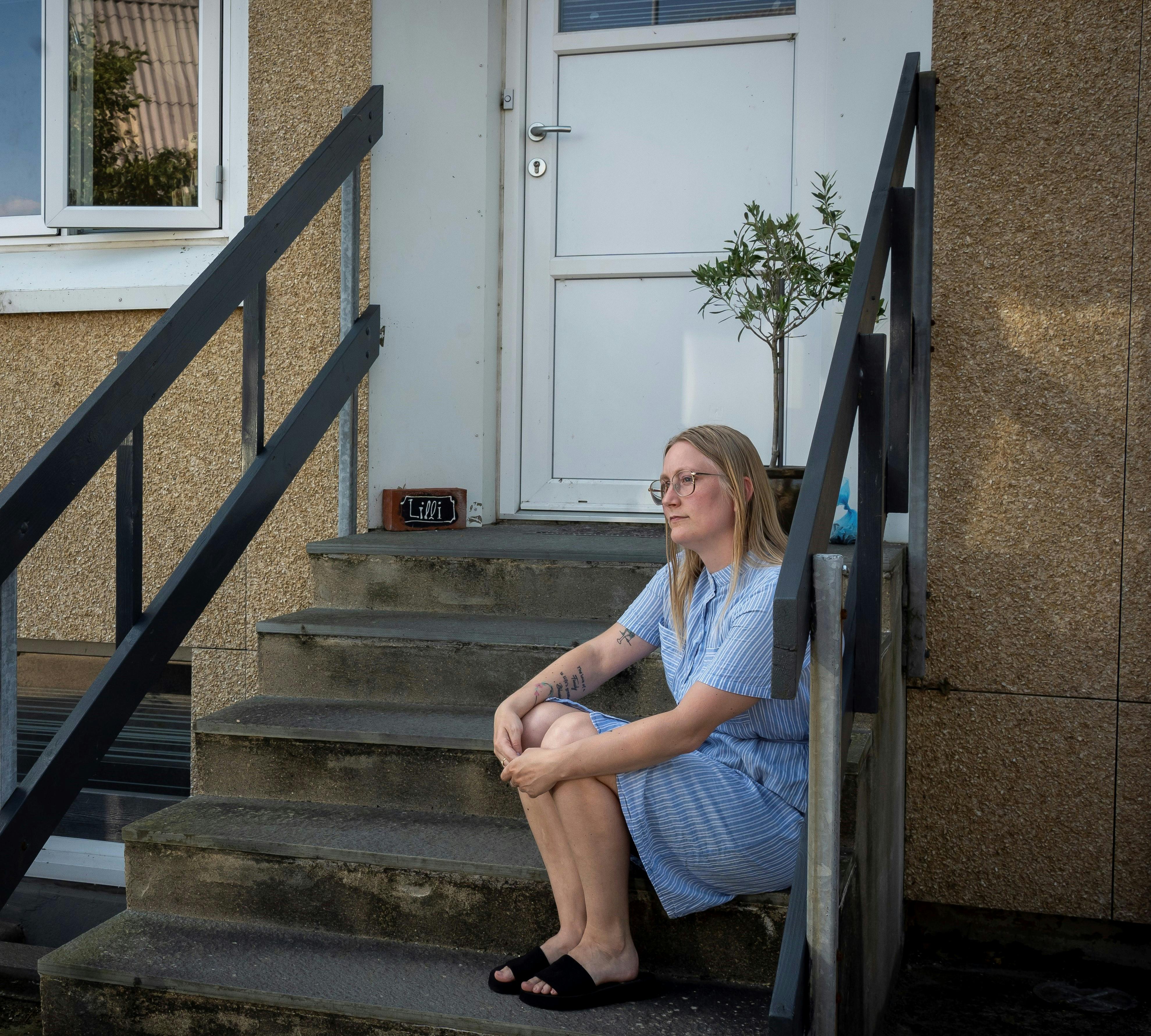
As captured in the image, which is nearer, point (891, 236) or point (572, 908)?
point (572, 908)

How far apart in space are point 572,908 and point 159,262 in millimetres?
2577

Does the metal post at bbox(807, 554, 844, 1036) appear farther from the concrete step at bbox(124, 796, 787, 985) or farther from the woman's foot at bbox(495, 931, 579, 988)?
the woman's foot at bbox(495, 931, 579, 988)

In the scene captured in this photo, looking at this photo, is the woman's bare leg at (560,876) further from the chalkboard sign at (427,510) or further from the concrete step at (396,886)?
the chalkboard sign at (427,510)

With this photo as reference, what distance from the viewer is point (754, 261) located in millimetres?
2785

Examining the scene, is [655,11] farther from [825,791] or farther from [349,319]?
[825,791]

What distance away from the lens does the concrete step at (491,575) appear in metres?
2.70

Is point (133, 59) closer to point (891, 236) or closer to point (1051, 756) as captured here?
point (891, 236)

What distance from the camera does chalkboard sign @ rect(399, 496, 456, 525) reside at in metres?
3.28

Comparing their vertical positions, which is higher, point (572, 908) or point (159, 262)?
point (159, 262)

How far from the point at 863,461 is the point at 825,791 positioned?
0.58m

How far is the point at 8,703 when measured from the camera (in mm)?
2006

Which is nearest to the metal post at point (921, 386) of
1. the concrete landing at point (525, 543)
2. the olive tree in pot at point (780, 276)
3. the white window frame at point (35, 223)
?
the olive tree in pot at point (780, 276)

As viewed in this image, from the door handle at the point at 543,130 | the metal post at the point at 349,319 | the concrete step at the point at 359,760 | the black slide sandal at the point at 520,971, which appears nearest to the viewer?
the black slide sandal at the point at 520,971

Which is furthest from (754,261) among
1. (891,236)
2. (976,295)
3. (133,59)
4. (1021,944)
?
(133,59)
